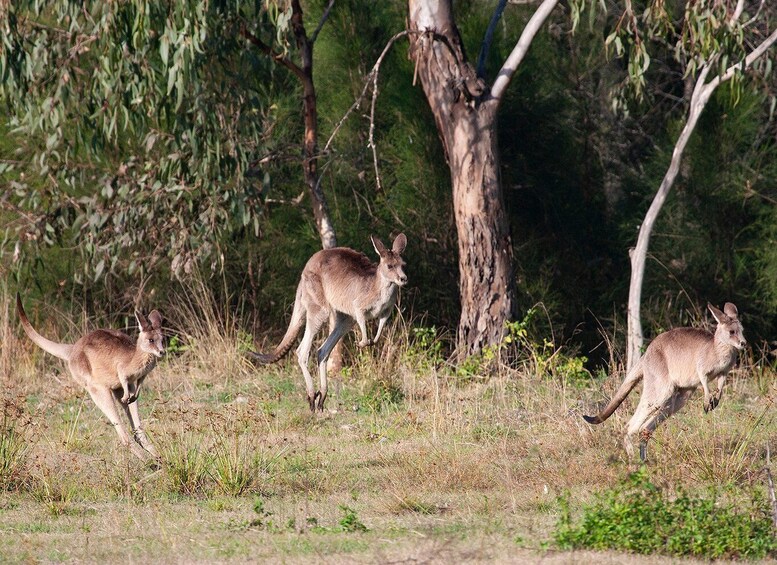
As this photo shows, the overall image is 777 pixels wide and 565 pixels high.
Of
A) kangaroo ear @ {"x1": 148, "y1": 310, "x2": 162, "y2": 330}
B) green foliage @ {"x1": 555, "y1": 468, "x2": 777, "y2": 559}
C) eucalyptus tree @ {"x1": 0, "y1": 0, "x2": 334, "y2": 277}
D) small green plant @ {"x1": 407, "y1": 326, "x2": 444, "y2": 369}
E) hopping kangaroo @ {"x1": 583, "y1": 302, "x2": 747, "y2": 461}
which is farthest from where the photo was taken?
small green plant @ {"x1": 407, "y1": 326, "x2": 444, "y2": 369}

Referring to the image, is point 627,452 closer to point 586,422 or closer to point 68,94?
point 586,422

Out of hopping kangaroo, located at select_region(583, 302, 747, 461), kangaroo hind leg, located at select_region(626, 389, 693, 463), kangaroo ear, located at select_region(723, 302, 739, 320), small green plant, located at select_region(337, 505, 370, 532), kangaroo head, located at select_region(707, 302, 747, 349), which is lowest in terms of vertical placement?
small green plant, located at select_region(337, 505, 370, 532)

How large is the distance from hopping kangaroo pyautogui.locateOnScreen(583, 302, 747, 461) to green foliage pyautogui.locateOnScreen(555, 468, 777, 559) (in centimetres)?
175

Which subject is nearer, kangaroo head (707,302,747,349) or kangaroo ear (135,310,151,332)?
kangaroo head (707,302,747,349)

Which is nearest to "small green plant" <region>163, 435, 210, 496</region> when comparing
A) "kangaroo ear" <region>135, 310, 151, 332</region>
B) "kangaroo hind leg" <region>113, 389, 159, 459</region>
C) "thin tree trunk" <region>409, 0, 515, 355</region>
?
"kangaroo hind leg" <region>113, 389, 159, 459</region>

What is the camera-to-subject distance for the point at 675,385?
7.56m

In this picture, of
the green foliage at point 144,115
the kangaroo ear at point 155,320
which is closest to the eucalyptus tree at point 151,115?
the green foliage at point 144,115

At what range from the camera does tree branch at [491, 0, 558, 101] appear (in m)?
10.8

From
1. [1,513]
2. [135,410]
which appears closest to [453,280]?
[135,410]

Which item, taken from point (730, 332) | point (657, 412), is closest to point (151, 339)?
point (657, 412)

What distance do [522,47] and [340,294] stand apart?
279 cm

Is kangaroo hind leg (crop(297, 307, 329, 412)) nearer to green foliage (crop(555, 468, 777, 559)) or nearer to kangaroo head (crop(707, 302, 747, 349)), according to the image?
kangaroo head (crop(707, 302, 747, 349))

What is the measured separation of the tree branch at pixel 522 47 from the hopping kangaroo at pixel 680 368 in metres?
4.11

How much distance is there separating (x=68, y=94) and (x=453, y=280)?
15.8ft
